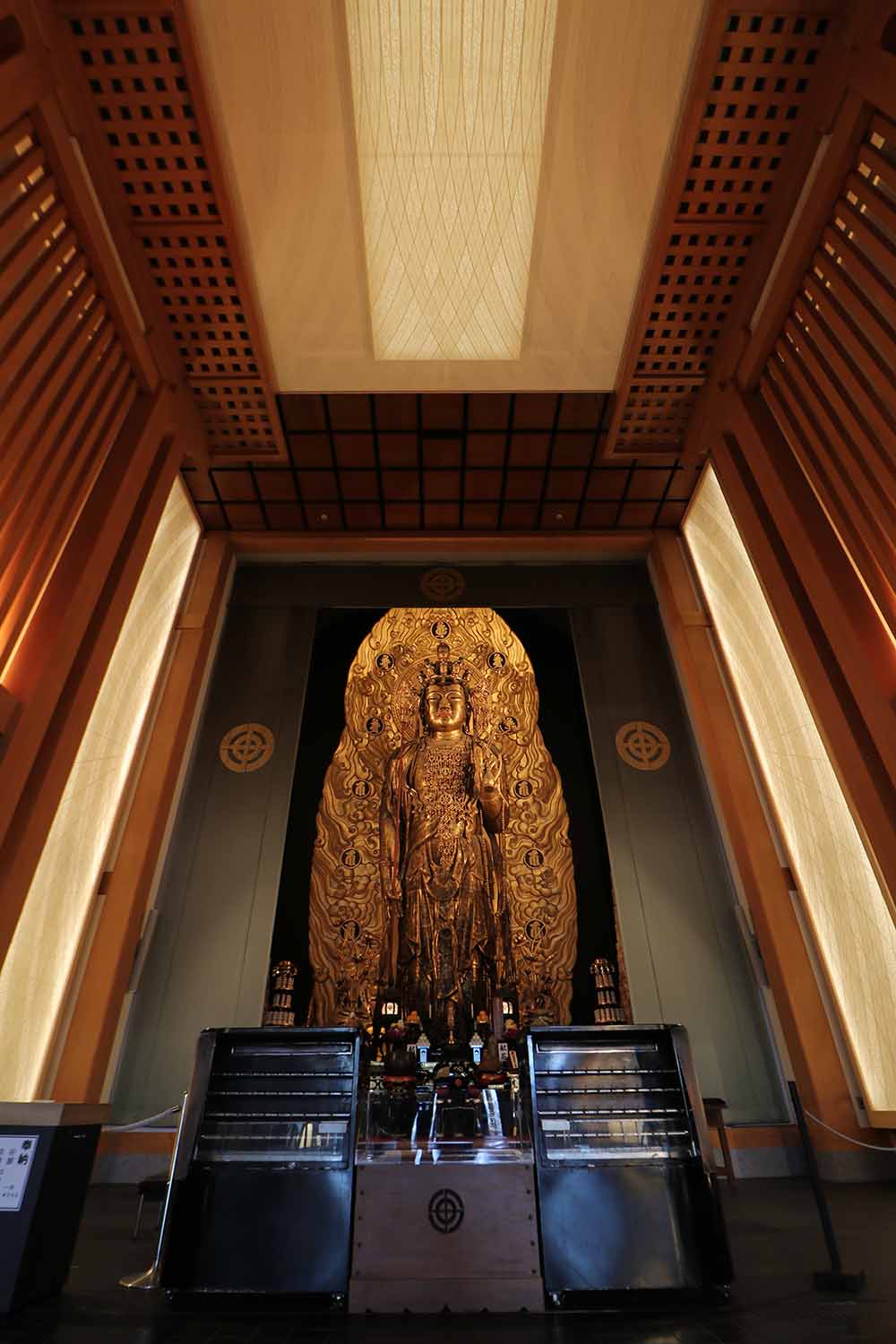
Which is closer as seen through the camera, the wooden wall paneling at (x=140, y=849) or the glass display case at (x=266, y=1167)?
the glass display case at (x=266, y=1167)

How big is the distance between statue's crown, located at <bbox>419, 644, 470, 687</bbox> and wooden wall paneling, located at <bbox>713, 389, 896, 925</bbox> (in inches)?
130

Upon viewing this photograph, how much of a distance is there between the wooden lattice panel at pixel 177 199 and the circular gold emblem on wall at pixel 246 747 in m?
3.04

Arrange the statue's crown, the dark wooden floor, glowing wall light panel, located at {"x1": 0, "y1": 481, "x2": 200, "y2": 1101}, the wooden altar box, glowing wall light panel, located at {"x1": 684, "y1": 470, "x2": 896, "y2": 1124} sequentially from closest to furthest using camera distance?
the dark wooden floor
the wooden altar box
glowing wall light panel, located at {"x1": 0, "y1": 481, "x2": 200, "y2": 1101}
glowing wall light panel, located at {"x1": 684, "y1": 470, "x2": 896, "y2": 1124}
the statue's crown

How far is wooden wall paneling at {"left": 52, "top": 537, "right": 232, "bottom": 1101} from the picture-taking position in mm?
5492

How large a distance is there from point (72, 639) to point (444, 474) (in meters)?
4.39

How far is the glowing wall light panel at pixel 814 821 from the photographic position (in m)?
4.99

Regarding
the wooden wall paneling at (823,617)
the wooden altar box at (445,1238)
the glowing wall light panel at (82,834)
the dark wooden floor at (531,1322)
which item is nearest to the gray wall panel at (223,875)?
the glowing wall light panel at (82,834)

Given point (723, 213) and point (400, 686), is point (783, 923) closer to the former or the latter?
point (400, 686)

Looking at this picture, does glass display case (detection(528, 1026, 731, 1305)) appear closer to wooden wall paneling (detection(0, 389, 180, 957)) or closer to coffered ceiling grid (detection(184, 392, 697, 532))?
wooden wall paneling (detection(0, 389, 180, 957))

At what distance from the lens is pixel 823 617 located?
4.62 metres

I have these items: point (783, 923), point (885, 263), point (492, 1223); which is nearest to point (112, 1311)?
point (492, 1223)

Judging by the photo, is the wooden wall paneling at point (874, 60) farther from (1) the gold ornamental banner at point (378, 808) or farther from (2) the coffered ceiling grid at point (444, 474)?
(1) the gold ornamental banner at point (378, 808)

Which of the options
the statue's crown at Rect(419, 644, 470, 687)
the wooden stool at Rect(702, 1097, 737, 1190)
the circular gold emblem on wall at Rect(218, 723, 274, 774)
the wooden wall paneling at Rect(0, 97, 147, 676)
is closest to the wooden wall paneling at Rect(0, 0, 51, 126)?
the wooden wall paneling at Rect(0, 97, 147, 676)

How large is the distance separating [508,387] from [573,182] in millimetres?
1651
